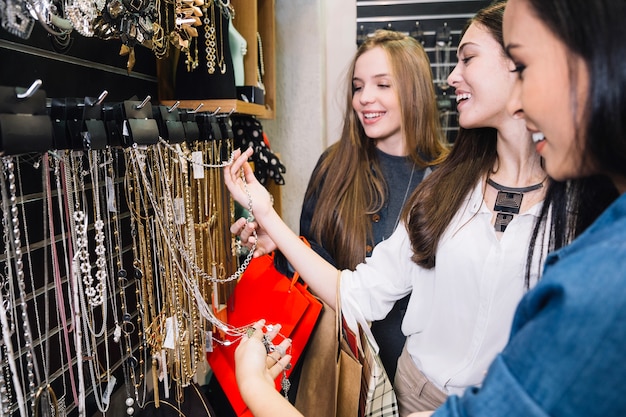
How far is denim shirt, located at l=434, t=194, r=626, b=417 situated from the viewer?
40 cm

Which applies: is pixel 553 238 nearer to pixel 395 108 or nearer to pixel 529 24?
pixel 529 24

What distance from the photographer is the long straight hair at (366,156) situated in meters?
1.69

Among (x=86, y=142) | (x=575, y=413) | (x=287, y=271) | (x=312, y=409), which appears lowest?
(x=312, y=409)

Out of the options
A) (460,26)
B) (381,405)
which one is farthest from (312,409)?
(460,26)

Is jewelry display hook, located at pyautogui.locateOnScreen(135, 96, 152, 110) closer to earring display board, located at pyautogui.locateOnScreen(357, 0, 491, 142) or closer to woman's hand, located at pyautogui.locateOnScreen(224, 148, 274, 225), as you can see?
woman's hand, located at pyautogui.locateOnScreen(224, 148, 274, 225)

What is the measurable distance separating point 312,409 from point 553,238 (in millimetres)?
656

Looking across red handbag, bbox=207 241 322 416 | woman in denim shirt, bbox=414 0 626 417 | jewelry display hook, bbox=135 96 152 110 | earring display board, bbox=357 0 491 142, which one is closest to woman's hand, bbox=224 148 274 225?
red handbag, bbox=207 241 322 416

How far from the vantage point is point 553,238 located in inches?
36.5

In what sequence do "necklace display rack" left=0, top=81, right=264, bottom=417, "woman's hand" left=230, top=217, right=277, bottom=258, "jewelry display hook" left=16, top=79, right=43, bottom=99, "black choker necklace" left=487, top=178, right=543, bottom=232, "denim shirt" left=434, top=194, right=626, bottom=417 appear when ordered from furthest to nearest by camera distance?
"woman's hand" left=230, top=217, right=277, bottom=258 < "black choker necklace" left=487, top=178, right=543, bottom=232 < "necklace display rack" left=0, top=81, right=264, bottom=417 < "jewelry display hook" left=16, top=79, right=43, bottom=99 < "denim shirt" left=434, top=194, right=626, bottom=417

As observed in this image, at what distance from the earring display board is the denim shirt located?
2285 mm

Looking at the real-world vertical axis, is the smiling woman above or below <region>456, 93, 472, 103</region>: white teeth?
below

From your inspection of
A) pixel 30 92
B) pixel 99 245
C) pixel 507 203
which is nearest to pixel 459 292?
pixel 507 203

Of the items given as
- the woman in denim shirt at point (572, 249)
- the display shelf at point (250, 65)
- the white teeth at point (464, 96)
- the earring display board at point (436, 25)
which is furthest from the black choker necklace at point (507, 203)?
the earring display board at point (436, 25)

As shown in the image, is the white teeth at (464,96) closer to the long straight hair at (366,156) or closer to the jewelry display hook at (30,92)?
the long straight hair at (366,156)
